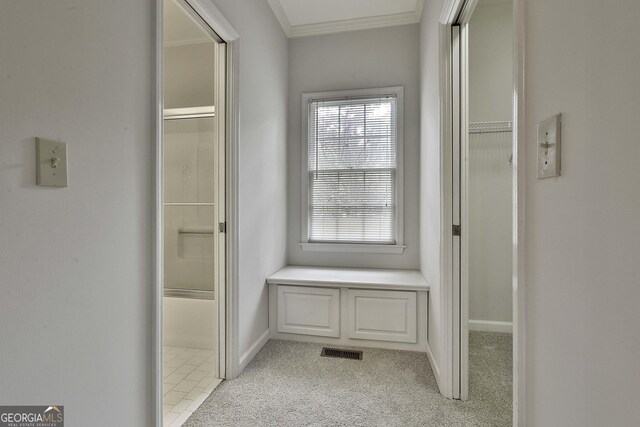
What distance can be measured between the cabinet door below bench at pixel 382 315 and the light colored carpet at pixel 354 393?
0.44ft

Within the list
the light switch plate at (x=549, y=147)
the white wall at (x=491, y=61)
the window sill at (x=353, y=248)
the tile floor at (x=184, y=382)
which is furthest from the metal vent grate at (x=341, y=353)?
the white wall at (x=491, y=61)

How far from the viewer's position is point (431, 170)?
88.5 inches

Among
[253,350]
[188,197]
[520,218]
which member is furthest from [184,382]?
[520,218]

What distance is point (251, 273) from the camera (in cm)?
232

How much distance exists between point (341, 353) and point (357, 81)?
2488 mm

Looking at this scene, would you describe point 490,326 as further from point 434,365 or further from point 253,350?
point 253,350

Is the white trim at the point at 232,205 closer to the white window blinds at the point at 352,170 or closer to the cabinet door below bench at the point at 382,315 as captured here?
the cabinet door below bench at the point at 382,315

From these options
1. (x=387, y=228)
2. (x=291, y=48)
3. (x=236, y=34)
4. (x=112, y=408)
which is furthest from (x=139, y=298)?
(x=291, y=48)

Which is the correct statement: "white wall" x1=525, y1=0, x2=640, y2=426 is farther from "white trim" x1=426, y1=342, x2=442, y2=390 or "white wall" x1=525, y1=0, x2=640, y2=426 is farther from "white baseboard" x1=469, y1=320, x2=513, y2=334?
"white baseboard" x1=469, y1=320, x2=513, y2=334

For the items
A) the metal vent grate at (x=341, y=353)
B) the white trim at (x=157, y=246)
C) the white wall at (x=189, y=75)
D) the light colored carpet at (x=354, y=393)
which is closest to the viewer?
the white trim at (x=157, y=246)

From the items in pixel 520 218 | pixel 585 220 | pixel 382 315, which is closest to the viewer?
pixel 585 220

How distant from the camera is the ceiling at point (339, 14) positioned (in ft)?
8.92

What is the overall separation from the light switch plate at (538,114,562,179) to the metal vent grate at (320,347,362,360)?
2.01 meters

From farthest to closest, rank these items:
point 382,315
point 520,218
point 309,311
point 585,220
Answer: point 309,311 → point 382,315 → point 520,218 → point 585,220
